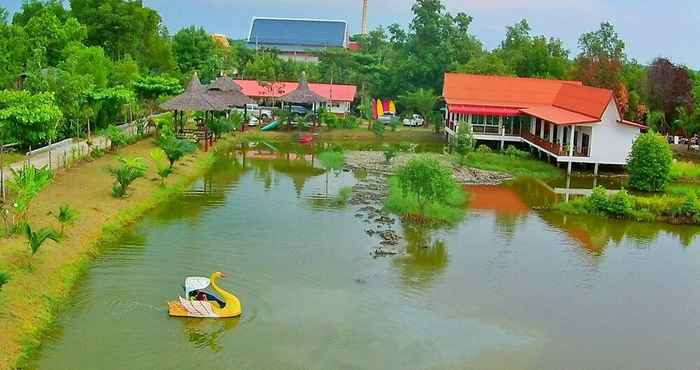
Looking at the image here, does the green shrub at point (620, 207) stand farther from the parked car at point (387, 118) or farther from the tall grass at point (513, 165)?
the parked car at point (387, 118)

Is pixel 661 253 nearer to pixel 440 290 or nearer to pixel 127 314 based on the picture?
pixel 440 290

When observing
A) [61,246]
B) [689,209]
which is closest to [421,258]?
[61,246]

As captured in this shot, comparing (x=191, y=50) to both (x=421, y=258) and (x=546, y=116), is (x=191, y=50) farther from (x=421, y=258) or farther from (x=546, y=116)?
(x=421, y=258)

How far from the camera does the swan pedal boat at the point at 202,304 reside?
39.5ft

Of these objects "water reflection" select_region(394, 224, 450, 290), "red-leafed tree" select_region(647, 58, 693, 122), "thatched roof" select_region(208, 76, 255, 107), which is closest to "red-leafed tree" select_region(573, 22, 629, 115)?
"red-leafed tree" select_region(647, 58, 693, 122)

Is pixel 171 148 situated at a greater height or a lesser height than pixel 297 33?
lesser

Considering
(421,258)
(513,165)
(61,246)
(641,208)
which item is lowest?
(421,258)

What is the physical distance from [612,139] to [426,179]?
1284cm

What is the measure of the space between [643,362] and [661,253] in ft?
23.3

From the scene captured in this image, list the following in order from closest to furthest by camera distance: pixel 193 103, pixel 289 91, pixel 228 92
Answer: pixel 193 103, pixel 228 92, pixel 289 91

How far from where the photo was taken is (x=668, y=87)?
128ft

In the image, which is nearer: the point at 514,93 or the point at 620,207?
Result: the point at 620,207

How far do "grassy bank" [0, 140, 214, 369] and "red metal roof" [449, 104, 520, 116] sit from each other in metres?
14.3

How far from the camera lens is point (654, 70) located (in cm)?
3950
